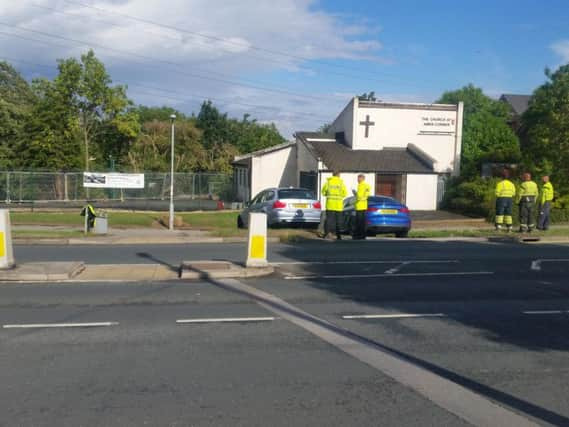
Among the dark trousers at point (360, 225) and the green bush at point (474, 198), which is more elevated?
the green bush at point (474, 198)

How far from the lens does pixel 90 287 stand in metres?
10.2

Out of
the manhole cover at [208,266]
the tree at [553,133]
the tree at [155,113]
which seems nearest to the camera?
the manhole cover at [208,266]

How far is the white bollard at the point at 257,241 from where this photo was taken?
11438 mm

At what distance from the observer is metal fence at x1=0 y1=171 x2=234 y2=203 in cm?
3659

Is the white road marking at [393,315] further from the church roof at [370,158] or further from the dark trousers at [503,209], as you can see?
the church roof at [370,158]

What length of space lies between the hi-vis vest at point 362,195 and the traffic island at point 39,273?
7.91m

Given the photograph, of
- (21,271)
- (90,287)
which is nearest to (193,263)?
A: (90,287)

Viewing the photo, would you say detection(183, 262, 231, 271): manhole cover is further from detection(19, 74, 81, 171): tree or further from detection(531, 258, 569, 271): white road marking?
detection(19, 74, 81, 171): tree

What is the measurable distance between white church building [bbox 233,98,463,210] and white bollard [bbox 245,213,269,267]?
22.8m

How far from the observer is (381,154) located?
123 feet

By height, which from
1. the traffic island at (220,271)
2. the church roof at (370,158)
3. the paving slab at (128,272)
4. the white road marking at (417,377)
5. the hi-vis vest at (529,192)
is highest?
the church roof at (370,158)

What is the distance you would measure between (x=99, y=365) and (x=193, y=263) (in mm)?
5741

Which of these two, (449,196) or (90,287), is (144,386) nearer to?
(90,287)

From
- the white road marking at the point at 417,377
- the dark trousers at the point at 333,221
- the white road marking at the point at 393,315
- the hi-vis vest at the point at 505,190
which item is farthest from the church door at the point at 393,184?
the white road marking at the point at 417,377
